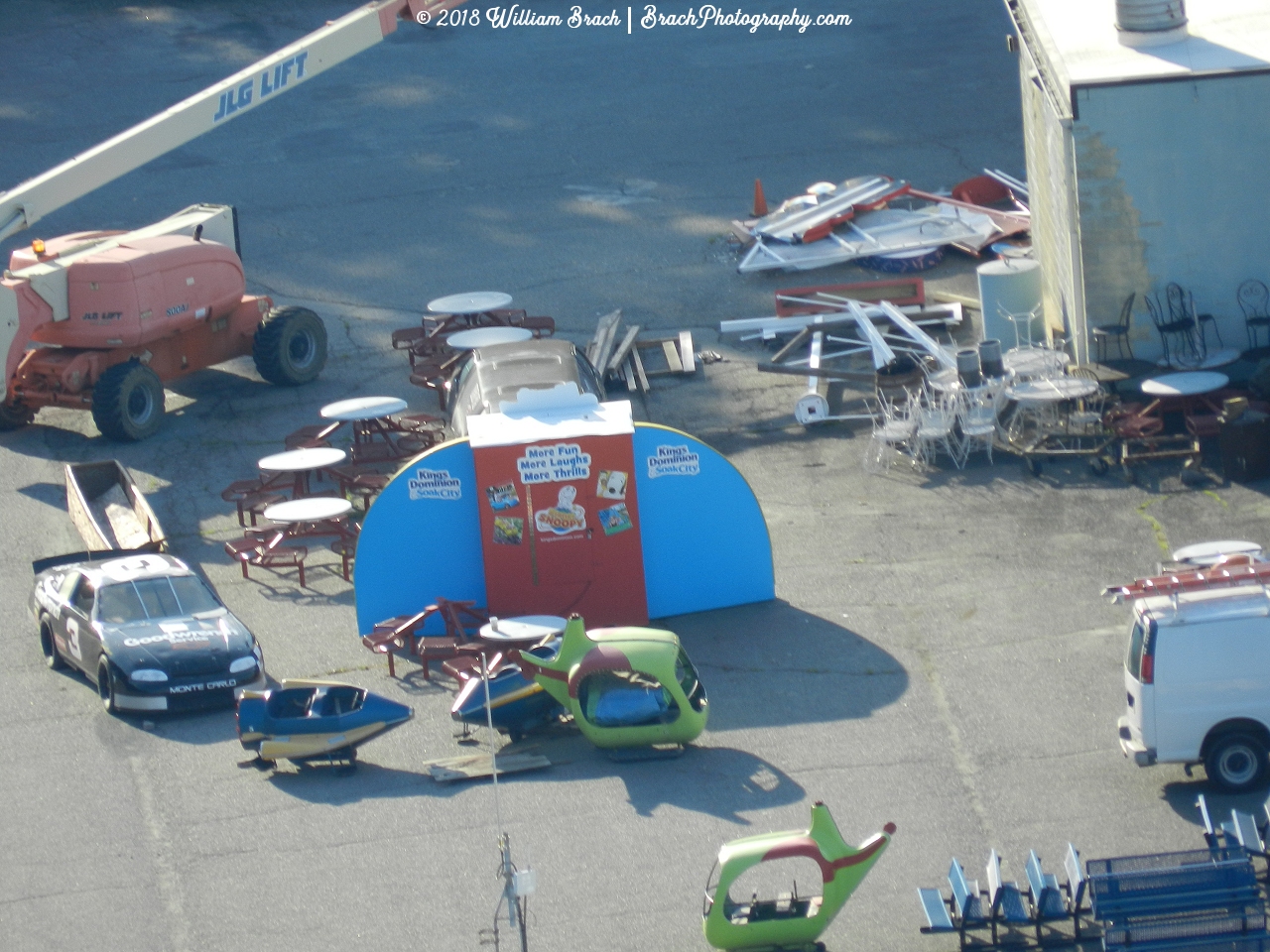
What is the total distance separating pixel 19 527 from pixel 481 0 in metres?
27.4

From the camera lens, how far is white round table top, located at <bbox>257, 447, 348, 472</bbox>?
1867 cm

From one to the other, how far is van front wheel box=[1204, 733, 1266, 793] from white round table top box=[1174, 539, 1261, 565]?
1.70m

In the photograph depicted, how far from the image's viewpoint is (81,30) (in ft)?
136

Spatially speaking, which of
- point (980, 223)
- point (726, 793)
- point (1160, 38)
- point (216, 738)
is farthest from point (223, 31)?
point (726, 793)

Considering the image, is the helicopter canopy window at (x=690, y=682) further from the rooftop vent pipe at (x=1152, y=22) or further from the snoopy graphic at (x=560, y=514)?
the rooftop vent pipe at (x=1152, y=22)

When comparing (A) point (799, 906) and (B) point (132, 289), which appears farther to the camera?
(B) point (132, 289)

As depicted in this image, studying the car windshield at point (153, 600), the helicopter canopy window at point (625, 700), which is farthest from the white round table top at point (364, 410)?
the helicopter canopy window at point (625, 700)

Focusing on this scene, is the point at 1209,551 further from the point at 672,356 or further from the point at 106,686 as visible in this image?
the point at 672,356

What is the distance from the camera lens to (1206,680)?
41.1 ft

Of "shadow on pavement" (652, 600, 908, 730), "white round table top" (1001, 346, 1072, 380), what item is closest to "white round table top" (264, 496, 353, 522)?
"shadow on pavement" (652, 600, 908, 730)

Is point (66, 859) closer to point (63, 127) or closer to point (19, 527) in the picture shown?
point (19, 527)

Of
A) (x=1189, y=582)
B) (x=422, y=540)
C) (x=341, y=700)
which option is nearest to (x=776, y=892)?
(x=1189, y=582)

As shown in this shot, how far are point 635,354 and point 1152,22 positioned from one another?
25.1 feet

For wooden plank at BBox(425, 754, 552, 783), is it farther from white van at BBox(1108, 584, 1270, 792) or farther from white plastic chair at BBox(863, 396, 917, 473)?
white plastic chair at BBox(863, 396, 917, 473)
